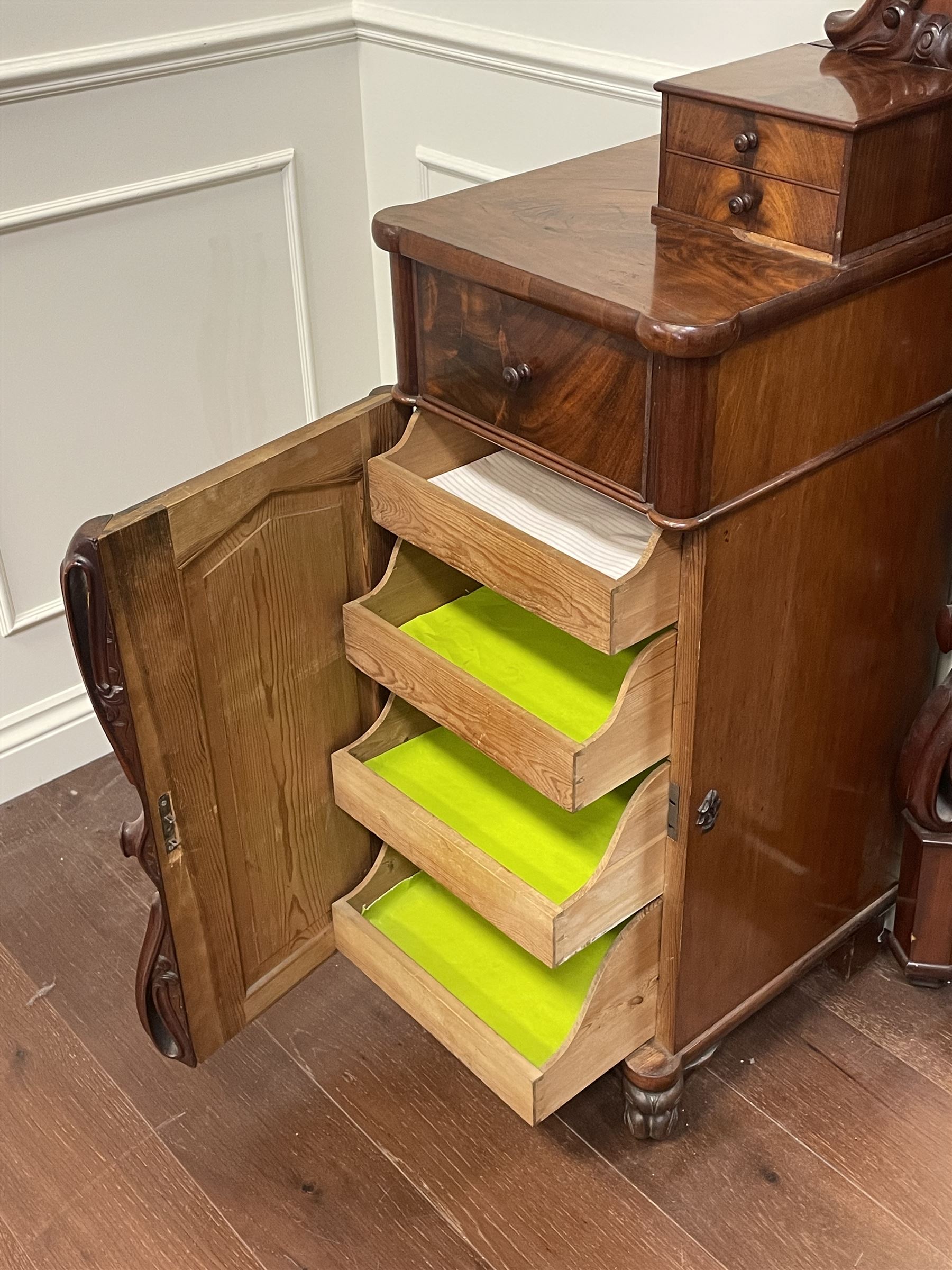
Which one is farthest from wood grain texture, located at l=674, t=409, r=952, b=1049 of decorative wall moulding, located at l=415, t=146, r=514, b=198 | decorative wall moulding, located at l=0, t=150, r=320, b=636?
decorative wall moulding, located at l=0, t=150, r=320, b=636

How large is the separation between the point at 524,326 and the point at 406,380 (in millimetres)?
192

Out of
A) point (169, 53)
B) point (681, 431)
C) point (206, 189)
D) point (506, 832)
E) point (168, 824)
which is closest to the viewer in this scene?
point (681, 431)

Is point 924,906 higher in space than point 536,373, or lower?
lower

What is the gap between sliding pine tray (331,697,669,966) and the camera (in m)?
1.20

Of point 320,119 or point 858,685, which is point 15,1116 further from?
point 320,119

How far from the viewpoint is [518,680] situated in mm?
1311

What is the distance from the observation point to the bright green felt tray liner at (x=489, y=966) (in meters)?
1.34

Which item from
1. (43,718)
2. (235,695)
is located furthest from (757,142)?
(43,718)

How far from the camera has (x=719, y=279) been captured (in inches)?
40.6

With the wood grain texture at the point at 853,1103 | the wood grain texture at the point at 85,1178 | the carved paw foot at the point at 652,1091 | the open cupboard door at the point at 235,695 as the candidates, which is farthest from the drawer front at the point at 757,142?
the wood grain texture at the point at 85,1178

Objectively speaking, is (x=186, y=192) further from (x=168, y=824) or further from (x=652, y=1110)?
(x=652, y=1110)

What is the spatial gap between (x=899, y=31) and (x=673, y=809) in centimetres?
76

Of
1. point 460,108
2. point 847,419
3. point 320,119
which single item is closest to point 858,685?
point 847,419

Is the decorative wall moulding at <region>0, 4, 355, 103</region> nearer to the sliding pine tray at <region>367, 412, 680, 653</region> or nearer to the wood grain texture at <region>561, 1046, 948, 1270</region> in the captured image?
the sliding pine tray at <region>367, 412, 680, 653</region>
